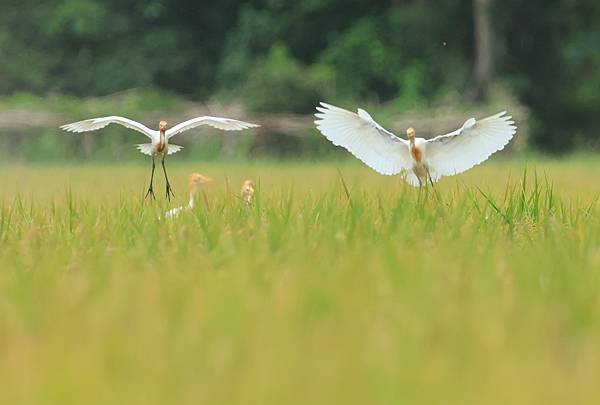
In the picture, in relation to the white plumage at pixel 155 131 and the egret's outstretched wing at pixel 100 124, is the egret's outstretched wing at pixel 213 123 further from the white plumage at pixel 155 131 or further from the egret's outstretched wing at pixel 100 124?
the egret's outstretched wing at pixel 100 124

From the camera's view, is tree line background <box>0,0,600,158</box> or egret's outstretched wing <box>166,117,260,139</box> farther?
tree line background <box>0,0,600,158</box>

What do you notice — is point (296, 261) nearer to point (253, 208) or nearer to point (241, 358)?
point (241, 358)

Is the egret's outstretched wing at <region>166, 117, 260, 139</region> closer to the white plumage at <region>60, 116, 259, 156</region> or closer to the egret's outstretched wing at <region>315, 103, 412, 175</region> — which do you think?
the white plumage at <region>60, 116, 259, 156</region>

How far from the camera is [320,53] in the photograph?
26.6m

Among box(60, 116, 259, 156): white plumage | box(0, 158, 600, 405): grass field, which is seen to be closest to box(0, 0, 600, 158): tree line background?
box(60, 116, 259, 156): white plumage

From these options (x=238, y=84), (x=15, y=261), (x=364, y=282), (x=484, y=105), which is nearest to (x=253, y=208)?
(x=15, y=261)

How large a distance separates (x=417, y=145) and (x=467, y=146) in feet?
0.83

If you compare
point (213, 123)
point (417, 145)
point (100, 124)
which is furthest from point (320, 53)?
point (417, 145)

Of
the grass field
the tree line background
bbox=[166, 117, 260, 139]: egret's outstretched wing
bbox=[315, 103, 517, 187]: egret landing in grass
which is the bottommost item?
the grass field

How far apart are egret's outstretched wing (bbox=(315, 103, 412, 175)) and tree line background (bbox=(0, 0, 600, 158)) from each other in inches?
626

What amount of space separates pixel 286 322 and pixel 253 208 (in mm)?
2724

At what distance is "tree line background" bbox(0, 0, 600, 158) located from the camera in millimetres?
23984

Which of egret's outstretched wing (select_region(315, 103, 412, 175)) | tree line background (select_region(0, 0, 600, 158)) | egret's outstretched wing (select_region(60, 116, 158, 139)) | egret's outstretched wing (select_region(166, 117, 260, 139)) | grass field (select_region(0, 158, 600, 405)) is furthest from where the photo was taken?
tree line background (select_region(0, 0, 600, 158))

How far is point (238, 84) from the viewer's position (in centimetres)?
2589
